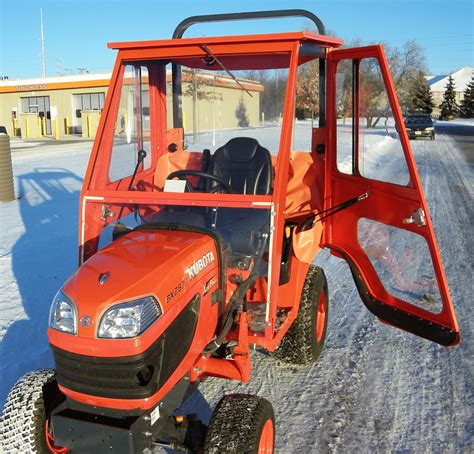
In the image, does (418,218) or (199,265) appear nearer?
(199,265)

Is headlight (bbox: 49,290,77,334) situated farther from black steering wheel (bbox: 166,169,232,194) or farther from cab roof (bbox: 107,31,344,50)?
cab roof (bbox: 107,31,344,50)

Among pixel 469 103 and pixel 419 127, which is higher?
pixel 469 103

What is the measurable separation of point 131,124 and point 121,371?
198 centimetres

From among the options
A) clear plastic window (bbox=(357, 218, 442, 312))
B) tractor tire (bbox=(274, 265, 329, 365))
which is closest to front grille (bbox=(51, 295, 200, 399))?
tractor tire (bbox=(274, 265, 329, 365))

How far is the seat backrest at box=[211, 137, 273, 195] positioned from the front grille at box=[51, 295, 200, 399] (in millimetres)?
1453

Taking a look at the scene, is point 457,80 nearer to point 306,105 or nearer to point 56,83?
point 56,83

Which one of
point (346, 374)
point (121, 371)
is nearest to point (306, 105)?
point (346, 374)

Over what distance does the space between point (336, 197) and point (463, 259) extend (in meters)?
3.08

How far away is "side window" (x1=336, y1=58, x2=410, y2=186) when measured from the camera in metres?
3.61

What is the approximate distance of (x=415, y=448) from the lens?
3055 mm

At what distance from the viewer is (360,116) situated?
13.0 feet

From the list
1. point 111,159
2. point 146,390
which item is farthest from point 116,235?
point 146,390

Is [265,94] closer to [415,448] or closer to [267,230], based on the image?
[267,230]

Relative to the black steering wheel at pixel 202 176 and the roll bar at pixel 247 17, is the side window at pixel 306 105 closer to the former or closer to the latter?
the roll bar at pixel 247 17
